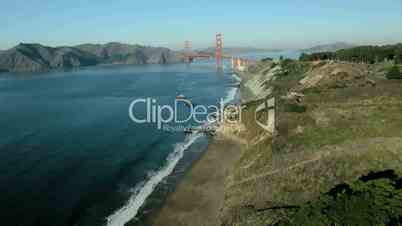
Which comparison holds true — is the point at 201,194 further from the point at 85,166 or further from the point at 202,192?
the point at 85,166

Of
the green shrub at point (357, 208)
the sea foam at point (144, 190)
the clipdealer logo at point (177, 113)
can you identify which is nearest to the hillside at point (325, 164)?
the green shrub at point (357, 208)

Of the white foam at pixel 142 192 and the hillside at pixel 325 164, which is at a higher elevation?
the hillside at pixel 325 164

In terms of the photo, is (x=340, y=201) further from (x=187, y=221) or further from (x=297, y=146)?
(x=297, y=146)

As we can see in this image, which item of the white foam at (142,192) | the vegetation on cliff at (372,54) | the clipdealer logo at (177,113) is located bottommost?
the white foam at (142,192)

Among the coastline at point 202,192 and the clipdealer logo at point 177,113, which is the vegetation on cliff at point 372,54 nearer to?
the clipdealer logo at point 177,113

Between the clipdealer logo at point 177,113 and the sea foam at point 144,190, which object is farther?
the clipdealer logo at point 177,113

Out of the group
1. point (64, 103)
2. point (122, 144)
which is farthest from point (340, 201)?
point (64, 103)

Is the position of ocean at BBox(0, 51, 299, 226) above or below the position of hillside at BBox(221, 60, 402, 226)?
below

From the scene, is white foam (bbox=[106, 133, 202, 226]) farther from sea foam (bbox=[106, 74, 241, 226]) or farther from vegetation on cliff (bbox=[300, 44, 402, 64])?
vegetation on cliff (bbox=[300, 44, 402, 64])

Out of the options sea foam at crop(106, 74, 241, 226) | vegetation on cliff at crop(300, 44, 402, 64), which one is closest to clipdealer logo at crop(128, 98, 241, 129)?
sea foam at crop(106, 74, 241, 226)
